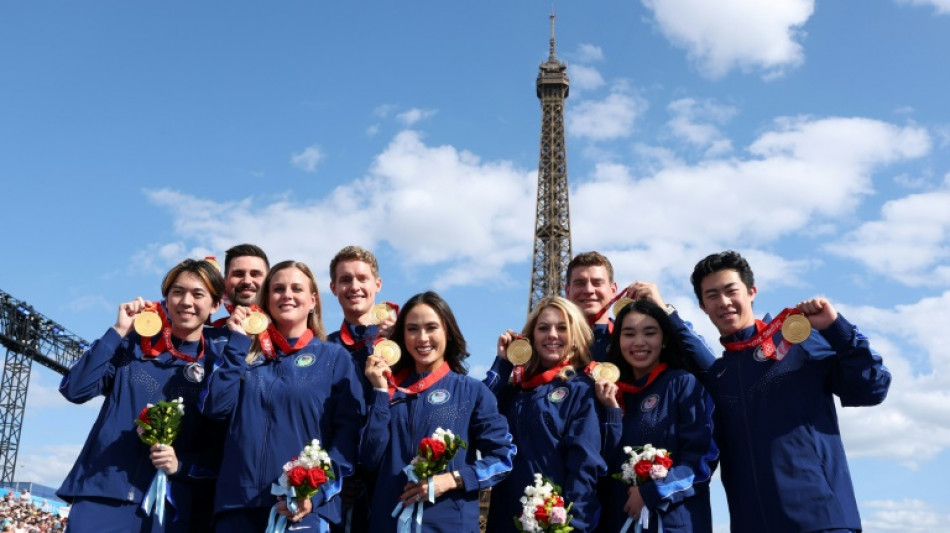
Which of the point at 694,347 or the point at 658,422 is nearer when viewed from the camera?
the point at 658,422

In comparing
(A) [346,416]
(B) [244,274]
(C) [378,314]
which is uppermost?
(B) [244,274]

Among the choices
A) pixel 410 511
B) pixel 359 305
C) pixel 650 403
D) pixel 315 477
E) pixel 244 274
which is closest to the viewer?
pixel 315 477

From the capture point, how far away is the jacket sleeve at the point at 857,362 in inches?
184

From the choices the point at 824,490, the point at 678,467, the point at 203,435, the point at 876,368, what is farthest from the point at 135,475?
the point at 876,368

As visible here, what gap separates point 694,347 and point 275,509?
269 cm

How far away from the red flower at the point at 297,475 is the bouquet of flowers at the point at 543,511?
1.16m

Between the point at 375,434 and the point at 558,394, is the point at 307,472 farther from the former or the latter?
the point at 558,394

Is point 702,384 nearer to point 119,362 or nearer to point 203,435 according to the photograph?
point 203,435

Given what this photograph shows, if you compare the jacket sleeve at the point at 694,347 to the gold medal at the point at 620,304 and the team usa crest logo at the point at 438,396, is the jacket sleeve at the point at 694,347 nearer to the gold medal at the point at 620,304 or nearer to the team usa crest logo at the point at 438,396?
the gold medal at the point at 620,304

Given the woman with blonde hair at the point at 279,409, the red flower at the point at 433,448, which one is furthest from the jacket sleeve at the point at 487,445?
the woman with blonde hair at the point at 279,409

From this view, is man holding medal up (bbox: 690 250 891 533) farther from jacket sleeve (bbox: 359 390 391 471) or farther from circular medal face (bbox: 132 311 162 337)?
circular medal face (bbox: 132 311 162 337)

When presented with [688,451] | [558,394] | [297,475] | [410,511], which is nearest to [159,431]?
[297,475]

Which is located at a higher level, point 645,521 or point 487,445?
point 487,445

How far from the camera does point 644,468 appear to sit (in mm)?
4570
